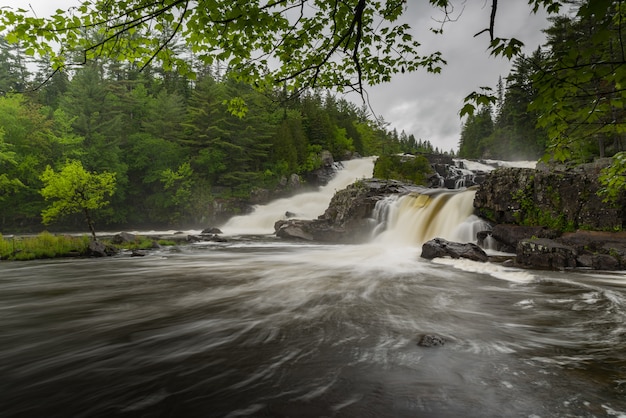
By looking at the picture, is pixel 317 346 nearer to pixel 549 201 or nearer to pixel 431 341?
pixel 431 341

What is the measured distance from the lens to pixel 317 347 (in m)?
4.59

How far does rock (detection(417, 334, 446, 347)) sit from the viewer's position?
15.2 ft

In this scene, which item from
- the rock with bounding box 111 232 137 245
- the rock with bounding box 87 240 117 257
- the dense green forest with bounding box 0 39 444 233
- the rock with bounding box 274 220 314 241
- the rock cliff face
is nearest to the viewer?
the rock cliff face

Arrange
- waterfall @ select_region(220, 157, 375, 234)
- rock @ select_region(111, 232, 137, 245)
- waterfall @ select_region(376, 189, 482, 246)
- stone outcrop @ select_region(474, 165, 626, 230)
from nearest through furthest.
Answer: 1. stone outcrop @ select_region(474, 165, 626, 230)
2. waterfall @ select_region(376, 189, 482, 246)
3. rock @ select_region(111, 232, 137, 245)
4. waterfall @ select_region(220, 157, 375, 234)

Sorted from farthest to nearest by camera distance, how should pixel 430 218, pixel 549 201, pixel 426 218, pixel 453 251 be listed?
pixel 426 218 < pixel 430 218 < pixel 549 201 < pixel 453 251

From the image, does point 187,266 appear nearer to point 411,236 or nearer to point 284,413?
point 284,413

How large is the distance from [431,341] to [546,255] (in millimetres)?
8791

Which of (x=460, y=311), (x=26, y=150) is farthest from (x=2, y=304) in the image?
(x=26, y=150)

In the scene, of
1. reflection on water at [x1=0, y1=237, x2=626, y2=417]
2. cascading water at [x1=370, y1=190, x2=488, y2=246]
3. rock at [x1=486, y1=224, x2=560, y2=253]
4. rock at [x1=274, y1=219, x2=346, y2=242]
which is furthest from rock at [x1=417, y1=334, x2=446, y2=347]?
rock at [x1=274, y1=219, x2=346, y2=242]

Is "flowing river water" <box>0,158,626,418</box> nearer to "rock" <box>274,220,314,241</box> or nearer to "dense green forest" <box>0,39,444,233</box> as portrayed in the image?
"rock" <box>274,220,314,241</box>

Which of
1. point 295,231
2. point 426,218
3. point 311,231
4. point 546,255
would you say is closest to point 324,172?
point 295,231

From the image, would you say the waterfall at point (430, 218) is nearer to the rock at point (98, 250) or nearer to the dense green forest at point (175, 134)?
the dense green forest at point (175, 134)

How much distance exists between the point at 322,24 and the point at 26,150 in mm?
34185

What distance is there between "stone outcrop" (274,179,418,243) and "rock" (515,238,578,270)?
953 cm
